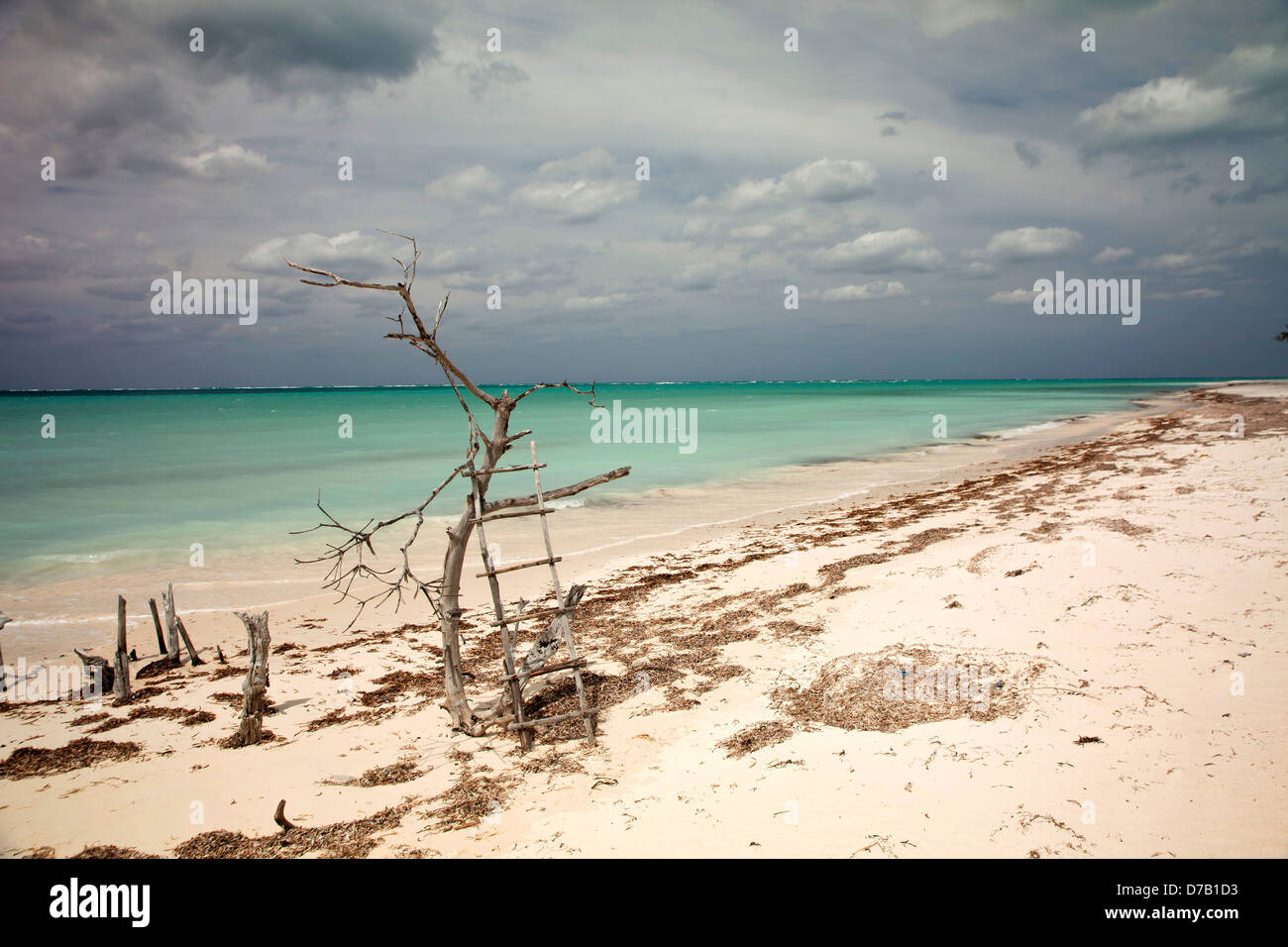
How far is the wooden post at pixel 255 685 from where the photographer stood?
662 cm

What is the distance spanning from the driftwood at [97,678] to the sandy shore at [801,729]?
24 cm

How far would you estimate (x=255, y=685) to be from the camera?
22.2 ft

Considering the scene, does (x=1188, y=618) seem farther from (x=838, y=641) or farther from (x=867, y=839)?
(x=867, y=839)

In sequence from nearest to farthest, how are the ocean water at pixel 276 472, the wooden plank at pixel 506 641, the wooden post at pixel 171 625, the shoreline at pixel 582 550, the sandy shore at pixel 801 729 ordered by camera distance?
the sandy shore at pixel 801 729 → the wooden plank at pixel 506 641 → the wooden post at pixel 171 625 → the shoreline at pixel 582 550 → the ocean water at pixel 276 472

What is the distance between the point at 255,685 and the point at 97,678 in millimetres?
2720

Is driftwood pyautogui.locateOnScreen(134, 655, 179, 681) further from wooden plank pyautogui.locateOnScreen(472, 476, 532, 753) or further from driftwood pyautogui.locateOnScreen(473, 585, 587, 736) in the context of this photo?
wooden plank pyautogui.locateOnScreen(472, 476, 532, 753)

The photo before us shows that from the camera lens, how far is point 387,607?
448 inches

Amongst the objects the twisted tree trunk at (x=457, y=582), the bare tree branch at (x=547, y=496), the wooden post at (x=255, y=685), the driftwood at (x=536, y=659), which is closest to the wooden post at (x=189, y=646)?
the wooden post at (x=255, y=685)

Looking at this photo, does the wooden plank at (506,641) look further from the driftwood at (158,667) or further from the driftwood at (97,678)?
the driftwood at (158,667)

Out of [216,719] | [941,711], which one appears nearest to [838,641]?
[941,711]

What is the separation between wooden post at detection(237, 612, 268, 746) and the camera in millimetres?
6621

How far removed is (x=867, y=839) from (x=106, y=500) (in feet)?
85.1

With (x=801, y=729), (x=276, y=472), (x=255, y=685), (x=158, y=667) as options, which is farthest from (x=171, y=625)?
(x=276, y=472)

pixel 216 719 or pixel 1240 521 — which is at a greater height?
pixel 1240 521
